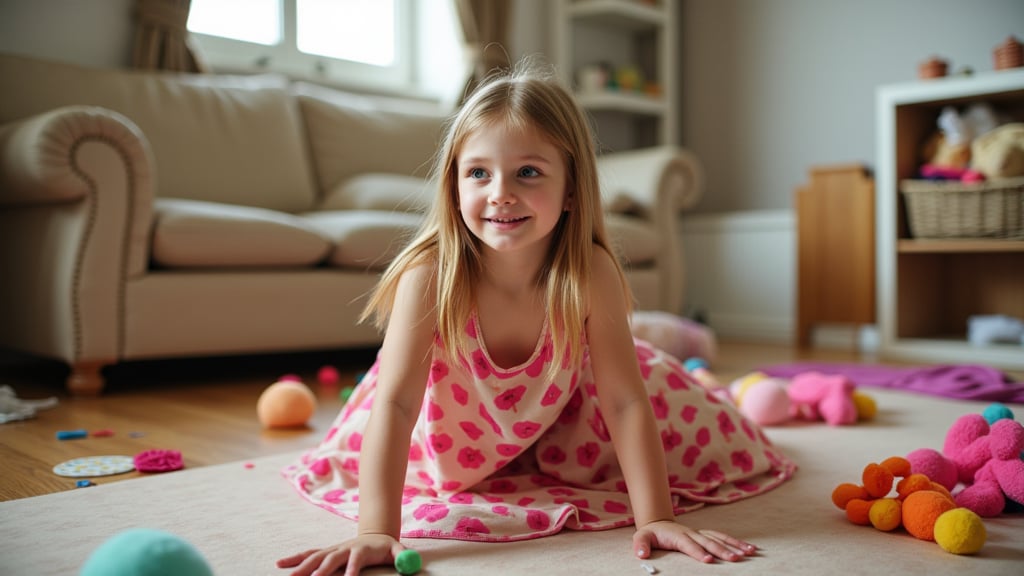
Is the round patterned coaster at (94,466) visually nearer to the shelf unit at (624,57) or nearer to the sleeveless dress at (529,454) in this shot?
the sleeveless dress at (529,454)

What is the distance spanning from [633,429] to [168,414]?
1.24 metres

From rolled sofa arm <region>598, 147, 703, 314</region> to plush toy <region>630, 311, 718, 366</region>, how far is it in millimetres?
498

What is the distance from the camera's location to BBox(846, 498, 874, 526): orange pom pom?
110 cm

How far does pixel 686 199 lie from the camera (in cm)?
332

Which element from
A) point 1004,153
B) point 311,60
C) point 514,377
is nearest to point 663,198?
point 1004,153

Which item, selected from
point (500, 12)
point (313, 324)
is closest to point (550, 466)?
point (313, 324)

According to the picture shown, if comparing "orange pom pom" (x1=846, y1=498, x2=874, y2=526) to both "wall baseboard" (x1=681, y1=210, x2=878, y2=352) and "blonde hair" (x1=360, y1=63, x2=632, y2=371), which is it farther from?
"wall baseboard" (x1=681, y1=210, x2=878, y2=352)

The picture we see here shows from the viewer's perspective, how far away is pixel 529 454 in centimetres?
133

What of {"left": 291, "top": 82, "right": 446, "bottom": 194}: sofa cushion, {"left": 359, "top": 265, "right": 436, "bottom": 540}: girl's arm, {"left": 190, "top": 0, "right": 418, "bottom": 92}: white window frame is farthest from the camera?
{"left": 190, "top": 0, "right": 418, "bottom": 92}: white window frame

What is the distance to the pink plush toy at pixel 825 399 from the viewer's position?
1.81 metres

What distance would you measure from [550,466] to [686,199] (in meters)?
2.20

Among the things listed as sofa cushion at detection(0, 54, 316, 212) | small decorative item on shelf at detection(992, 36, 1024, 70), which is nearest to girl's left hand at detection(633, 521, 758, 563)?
sofa cushion at detection(0, 54, 316, 212)

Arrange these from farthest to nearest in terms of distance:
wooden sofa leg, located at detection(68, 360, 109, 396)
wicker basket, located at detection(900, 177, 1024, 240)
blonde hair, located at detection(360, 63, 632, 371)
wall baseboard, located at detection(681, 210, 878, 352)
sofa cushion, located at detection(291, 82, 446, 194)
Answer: wall baseboard, located at detection(681, 210, 878, 352) → sofa cushion, located at detection(291, 82, 446, 194) → wicker basket, located at detection(900, 177, 1024, 240) → wooden sofa leg, located at detection(68, 360, 109, 396) → blonde hair, located at detection(360, 63, 632, 371)

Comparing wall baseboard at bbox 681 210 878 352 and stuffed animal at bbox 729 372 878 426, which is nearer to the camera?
stuffed animal at bbox 729 372 878 426
